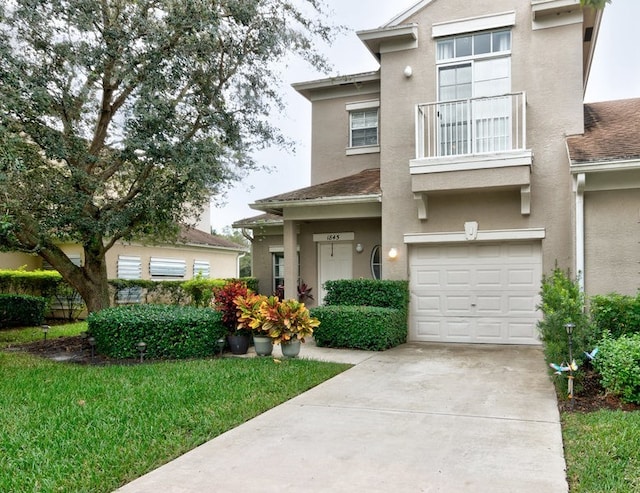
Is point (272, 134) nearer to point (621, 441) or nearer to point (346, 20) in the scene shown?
point (346, 20)

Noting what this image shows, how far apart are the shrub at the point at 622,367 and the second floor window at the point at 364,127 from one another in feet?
29.1

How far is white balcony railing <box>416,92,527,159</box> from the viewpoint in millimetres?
10203

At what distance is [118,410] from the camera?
5590 mm

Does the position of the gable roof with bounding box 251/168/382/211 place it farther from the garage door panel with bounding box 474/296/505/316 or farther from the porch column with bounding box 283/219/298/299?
the garage door panel with bounding box 474/296/505/316

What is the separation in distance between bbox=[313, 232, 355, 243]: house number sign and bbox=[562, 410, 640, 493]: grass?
812 cm

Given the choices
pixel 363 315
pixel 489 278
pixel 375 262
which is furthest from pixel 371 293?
pixel 489 278

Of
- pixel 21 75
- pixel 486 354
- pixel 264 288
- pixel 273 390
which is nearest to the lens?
pixel 273 390

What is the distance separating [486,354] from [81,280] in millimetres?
9117

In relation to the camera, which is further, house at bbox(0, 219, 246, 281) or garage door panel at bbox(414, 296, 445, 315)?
house at bbox(0, 219, 246, 281)

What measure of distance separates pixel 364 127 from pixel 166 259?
11499mm

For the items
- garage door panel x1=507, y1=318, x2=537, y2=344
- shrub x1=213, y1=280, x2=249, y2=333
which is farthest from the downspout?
shrub x1=213, y1=280, x2=249, y2=333

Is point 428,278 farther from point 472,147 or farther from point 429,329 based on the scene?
point 472,147

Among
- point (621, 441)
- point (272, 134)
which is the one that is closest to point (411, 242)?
point (272, 134)

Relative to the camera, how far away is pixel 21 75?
8.67 meters
